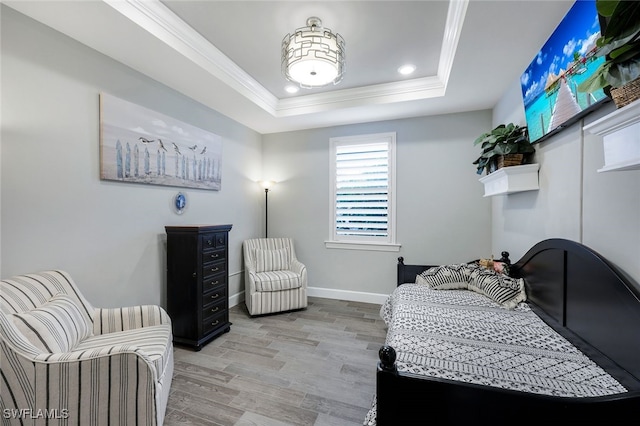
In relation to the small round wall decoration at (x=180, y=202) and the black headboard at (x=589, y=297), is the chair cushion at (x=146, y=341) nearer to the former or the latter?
the small round wall decoration at (x=180, y=202)

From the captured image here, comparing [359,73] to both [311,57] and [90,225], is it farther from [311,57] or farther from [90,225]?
[90,225]

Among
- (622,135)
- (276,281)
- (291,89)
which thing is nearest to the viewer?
(622,135)

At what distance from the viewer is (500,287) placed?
2.26 m

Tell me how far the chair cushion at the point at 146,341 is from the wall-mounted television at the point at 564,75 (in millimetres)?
2722

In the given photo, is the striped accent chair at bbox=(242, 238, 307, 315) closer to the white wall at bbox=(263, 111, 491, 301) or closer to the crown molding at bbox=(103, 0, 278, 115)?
the white wall at bbox=(263, 111, 491, 301)

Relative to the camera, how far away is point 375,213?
13.1 ft

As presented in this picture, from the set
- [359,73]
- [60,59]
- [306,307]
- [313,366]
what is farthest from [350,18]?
[306,307]

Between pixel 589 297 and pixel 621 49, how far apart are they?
4.19 ft

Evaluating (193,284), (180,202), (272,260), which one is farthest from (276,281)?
(180,202)

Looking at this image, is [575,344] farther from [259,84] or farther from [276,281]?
[259,84]

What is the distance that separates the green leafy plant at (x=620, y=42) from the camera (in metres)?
0.83

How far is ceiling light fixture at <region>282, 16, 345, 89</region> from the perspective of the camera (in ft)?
6.58

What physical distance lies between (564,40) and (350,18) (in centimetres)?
143

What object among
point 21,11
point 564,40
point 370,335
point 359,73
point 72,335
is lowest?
point 370,335
